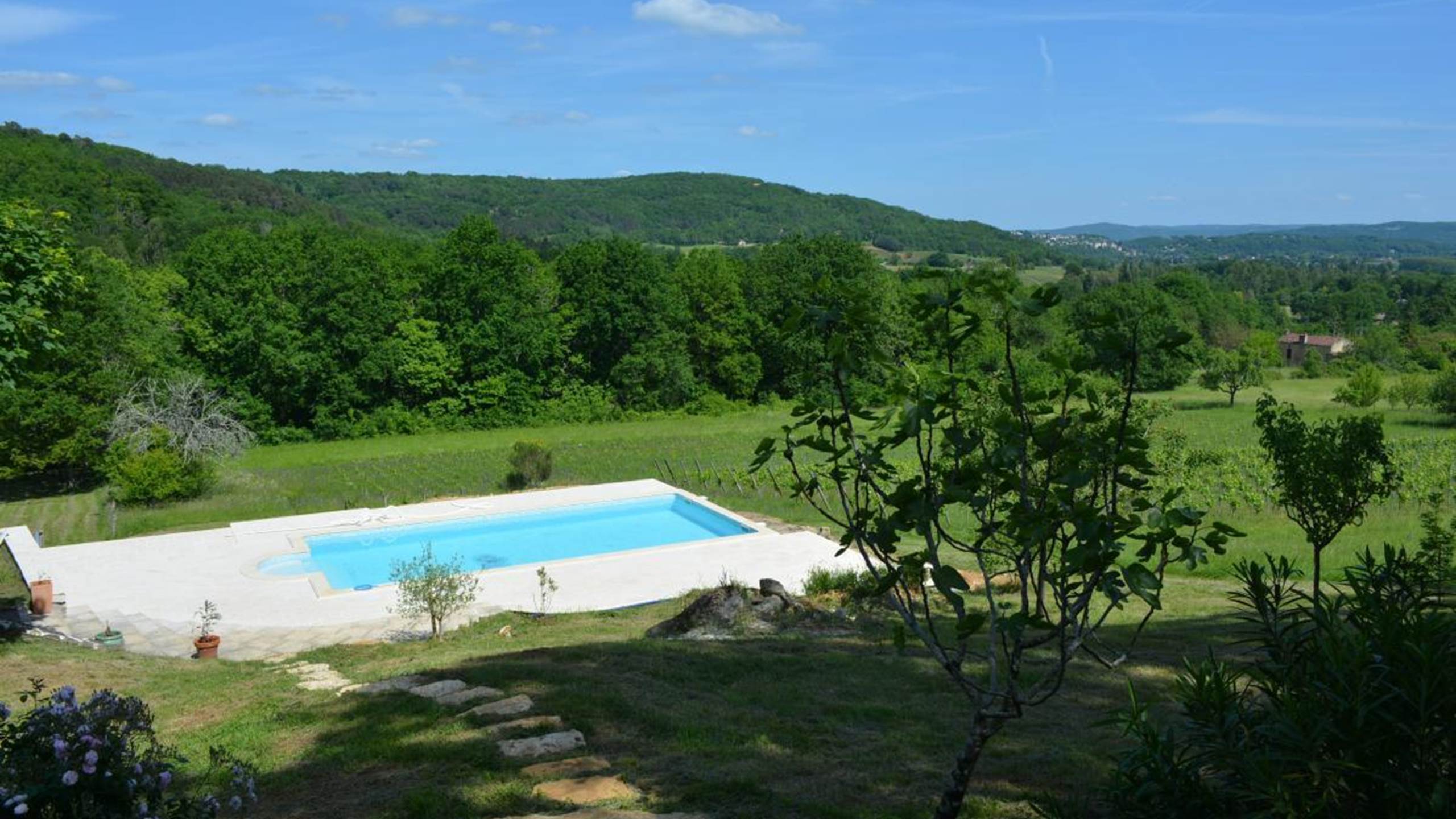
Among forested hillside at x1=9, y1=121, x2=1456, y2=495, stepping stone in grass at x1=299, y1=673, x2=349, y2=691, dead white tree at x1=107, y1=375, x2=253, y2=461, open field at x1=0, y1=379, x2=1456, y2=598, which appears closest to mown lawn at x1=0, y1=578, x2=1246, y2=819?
stepping stone in grass at x1=299, y1=673, x2=349, y2=691

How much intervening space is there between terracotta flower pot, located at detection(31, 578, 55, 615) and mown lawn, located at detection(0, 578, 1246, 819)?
2.96 meters

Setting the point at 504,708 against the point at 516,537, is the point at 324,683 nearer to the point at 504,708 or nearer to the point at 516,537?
the point at 504,708

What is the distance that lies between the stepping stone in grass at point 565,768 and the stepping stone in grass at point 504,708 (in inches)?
44.5

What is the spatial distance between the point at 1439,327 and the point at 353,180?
3543 inches

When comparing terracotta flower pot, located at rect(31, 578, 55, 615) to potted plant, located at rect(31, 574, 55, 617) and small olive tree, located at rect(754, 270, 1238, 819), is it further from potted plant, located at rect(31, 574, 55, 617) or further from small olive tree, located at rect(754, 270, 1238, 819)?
small olive tree, located at rect(754, 270, 1238, 819)

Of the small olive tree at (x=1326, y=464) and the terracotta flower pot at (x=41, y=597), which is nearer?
the small olive tree at (x=1326, y=464)

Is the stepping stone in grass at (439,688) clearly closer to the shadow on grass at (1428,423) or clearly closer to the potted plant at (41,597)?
the potted plant at (41,597)

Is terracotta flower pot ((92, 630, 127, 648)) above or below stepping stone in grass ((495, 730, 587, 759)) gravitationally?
below

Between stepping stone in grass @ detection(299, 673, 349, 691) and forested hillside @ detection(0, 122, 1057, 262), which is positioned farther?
forested hillside @ detection(0, 122, 1057, 262)

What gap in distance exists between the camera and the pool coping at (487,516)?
611 inches

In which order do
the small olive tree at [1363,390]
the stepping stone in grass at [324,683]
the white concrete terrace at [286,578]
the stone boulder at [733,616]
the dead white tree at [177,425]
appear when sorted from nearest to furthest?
the stepping stone in grass at [324,683] → the stone boulder at [733,616] → the white concrete terrace at [286,578] → the dead white tree at [177,425] → the small olive tree at [1363,390]

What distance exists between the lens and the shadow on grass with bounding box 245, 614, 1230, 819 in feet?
15.8

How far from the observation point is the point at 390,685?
7785mm

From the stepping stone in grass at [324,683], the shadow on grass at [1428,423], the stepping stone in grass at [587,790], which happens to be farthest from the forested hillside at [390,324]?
the stepping stone in grass at [587,790]
